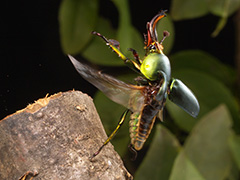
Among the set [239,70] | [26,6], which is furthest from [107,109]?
[239,70]

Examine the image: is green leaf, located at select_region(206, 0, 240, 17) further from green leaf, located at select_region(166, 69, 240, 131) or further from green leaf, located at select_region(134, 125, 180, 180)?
green leaf, located at select_region(134, 125, 180, 180)

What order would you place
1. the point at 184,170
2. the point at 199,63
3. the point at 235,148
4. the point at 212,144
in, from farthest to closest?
1. the point at 199,63
2. the point at 235,148
3. the point at 212,144
4. the point at 184,170

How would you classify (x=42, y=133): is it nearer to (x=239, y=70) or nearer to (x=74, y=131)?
(x=74, y=131)

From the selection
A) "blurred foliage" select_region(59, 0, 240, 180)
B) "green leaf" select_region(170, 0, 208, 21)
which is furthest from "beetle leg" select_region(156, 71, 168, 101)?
"green leaf" select_region(170, 0, 208, 21)

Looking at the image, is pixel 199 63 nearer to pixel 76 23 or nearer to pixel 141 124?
pixel 76 23

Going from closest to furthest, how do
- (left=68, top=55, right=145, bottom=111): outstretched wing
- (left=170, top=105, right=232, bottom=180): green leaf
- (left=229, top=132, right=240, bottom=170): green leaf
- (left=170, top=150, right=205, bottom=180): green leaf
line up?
(left=68, top=55, right=145, bottom=111): outstretched wing → (left=170, top=150, right=205, bottom=180): green leaf → (left=170, top=105, right=232, bottom=180): green leaf → (left=229, top=132, right=240, bottom=170): green leaf

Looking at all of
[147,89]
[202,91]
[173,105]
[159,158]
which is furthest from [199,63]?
[147,89]

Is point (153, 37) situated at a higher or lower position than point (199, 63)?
higher
